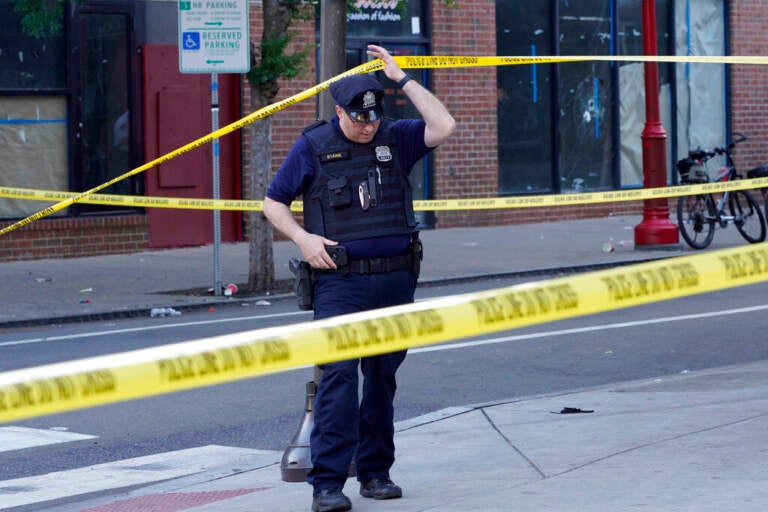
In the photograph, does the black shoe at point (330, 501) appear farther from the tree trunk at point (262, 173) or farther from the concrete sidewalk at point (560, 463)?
the tree trunk at point (262, 173)

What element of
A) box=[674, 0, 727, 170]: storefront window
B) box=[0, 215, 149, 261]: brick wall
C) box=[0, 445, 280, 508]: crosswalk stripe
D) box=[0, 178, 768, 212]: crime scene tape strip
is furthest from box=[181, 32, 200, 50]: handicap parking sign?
box=[674, 0, 727, 170]: storefront window

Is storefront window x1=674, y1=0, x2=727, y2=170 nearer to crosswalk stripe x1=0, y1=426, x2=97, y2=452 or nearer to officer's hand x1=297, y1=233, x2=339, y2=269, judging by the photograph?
crosswalk stripe x1=0, y1=426, x2=97, y2=452

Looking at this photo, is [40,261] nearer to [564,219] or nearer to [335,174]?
[564,219]

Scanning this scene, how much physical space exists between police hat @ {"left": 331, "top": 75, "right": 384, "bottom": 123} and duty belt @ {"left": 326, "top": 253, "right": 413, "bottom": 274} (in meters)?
0.56

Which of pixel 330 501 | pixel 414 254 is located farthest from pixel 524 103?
pixel 330 501

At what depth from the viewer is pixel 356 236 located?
19.9 feet

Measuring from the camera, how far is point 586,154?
24.5 metres

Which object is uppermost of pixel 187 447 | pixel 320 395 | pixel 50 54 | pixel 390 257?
pixel 50 54

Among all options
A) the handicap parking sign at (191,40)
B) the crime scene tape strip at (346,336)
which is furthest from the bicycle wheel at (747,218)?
the crime scene tape strip at (346,336)

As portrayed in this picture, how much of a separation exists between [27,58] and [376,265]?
42.8 ft

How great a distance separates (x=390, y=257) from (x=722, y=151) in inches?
563

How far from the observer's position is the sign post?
14914mm

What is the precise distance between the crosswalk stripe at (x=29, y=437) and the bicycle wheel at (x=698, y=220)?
471 inches

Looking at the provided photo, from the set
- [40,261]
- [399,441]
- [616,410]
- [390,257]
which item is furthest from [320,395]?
[40,261]
